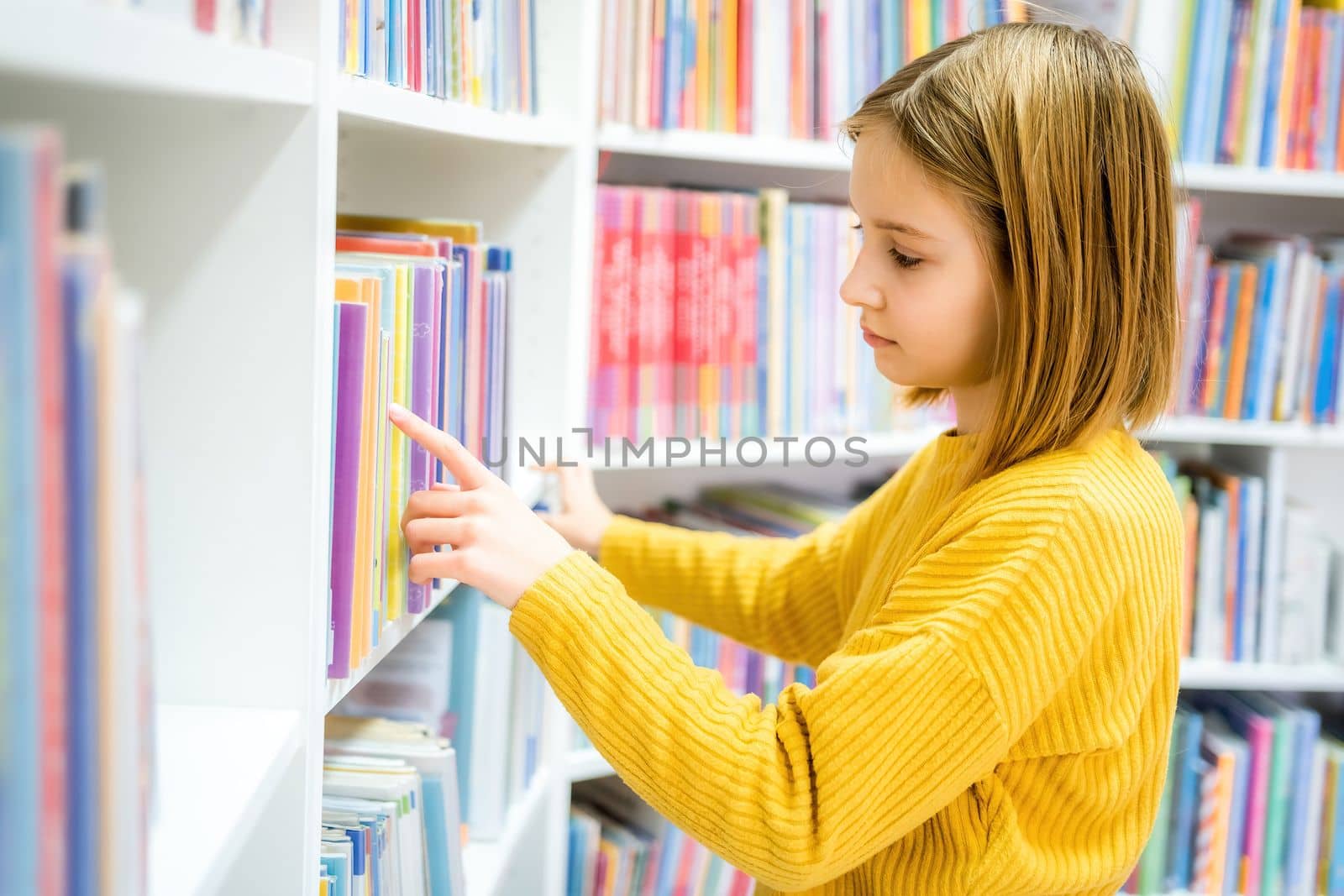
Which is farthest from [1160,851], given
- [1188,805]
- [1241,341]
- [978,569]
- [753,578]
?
[978,569]

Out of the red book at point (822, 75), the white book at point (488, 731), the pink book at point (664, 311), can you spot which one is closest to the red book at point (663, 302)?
the pink book at point (664, 311)

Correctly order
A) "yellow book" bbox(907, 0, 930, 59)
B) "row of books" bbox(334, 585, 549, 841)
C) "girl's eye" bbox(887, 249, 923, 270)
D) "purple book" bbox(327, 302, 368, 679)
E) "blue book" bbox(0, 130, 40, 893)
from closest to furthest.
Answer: "blue book" bbox(0, 130, 40, 893)
"purple book" bbox(327, 302, 368, 679)
"girl's eye" bbox(887, 249, 923, 270)
"row of books" bbox(334, 585, 549, 841)
"yellow book" bbox(907, 0, 930, 59)

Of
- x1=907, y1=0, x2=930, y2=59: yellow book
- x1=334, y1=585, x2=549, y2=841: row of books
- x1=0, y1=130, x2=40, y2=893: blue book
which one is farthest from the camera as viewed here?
x1=907, y1=0, x2=930, y2=59: yellow book

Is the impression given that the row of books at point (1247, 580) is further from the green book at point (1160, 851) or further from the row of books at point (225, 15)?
the row of books at point (225, 15)

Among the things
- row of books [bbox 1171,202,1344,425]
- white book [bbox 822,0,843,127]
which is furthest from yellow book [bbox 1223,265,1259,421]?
white book [bbox 822,0,843,127]

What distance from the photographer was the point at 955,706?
0.77 meters

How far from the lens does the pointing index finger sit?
2.49 feet

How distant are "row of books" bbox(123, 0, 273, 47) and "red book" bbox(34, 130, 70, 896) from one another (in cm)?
14

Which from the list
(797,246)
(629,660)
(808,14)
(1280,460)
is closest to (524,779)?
(629,660)

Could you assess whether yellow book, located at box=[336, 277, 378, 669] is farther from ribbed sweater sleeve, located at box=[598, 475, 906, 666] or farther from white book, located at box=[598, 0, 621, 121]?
white book, located at box=[598, 0, 621, 121]

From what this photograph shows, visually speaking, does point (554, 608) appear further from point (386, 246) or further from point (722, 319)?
point (722, 319)

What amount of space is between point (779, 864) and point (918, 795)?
3.9 inches

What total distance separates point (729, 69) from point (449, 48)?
52 cm

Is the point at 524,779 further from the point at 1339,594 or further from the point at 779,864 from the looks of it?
the point at 1339,594
